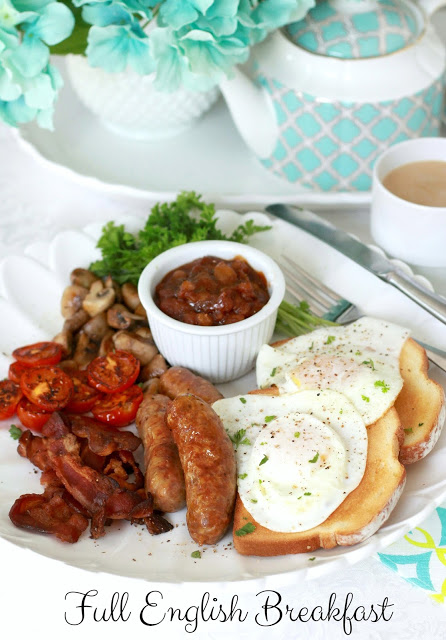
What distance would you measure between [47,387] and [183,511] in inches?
31.8

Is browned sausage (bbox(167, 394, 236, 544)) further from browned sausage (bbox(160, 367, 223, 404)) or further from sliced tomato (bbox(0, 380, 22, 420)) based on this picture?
sliced tomato (bbox(0, 380, 22, 420))

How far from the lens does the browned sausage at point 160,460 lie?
2.62m

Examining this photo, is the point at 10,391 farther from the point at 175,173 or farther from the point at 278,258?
the point at 175,173

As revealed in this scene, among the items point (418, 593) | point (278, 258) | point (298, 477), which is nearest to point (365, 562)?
point (418, 593)

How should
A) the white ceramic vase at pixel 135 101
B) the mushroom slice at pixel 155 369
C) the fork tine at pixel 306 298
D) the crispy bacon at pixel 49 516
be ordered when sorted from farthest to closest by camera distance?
the white ceramic vase at pixel 135 101, the fork tine at pixel 306 298, the mushroom slice at pixel 155 369, the crispy bacon at pixel 49 516

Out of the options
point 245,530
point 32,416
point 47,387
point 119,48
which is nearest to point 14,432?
point 32,416

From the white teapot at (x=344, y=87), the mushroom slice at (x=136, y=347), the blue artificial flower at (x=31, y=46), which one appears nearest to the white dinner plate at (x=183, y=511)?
the mushroom slice at (x=136, y=347)

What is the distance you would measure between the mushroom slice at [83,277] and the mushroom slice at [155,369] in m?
0.59

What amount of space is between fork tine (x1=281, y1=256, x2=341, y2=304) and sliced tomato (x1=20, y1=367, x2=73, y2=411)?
1.31 m

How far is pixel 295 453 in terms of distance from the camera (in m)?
2.57

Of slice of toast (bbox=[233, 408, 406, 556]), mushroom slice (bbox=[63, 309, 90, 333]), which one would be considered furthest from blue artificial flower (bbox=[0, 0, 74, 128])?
slice of toast (bbox=[233, 408, 406, 556])

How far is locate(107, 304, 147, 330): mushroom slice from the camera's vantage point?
11.4 ft

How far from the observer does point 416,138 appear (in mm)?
4020

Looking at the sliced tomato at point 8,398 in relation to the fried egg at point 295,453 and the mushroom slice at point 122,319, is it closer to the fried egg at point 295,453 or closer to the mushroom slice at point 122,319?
the mushroom slice at point 122,319
